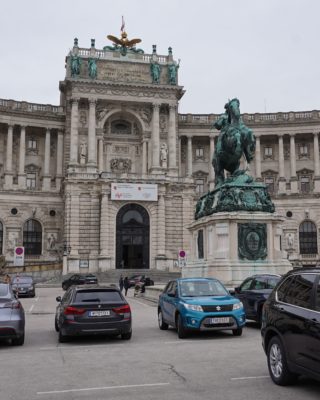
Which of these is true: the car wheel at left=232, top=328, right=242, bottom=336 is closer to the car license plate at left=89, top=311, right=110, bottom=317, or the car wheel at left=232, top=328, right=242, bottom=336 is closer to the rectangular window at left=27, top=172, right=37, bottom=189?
the car license plate at left=89, top=311, right=110, bottom=317

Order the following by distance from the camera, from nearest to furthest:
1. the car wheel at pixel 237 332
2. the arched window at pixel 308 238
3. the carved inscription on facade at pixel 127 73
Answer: the car wheel at pixel 237 332 < the carved inscription on facade at pixel 127 73 < the arched window at pixel 308 238

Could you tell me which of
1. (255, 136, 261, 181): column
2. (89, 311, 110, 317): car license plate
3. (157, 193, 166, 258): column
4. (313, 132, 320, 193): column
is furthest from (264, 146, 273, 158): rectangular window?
(89, 311, 110, 317): car license plate

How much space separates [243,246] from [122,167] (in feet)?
147

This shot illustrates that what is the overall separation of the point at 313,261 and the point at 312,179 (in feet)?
44.0

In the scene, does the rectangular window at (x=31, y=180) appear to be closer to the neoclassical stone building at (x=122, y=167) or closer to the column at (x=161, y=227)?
the neoclassical stone building at (x=122, y=167)

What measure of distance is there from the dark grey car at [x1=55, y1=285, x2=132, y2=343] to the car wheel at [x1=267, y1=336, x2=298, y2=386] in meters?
6.02

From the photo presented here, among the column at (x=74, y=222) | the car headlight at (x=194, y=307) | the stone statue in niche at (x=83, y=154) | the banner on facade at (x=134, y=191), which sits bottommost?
the car headlight at (x=194, y=307)

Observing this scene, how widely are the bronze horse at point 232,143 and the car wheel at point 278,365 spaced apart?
60.8 feet

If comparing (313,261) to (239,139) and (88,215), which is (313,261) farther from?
(239,139)

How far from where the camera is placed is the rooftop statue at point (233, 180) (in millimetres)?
25516

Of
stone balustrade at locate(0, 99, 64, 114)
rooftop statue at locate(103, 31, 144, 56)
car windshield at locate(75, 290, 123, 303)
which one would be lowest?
car windshield at locate(75, 290, 123, 303)

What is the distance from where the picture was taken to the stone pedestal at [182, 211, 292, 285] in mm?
24484

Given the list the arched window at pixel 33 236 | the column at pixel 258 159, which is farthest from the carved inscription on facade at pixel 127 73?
the arched window at pixel 33 236

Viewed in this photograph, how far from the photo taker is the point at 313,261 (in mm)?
64500
